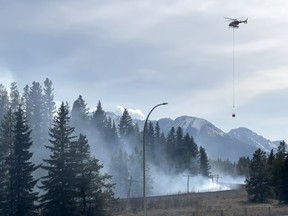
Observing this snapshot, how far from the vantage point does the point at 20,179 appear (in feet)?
205

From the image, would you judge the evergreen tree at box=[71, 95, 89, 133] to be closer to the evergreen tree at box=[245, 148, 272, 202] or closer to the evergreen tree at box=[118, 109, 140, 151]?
the evergreen tree at box=[118, 109, 140, 151]

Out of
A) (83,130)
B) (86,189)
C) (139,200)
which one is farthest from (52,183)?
(83,130)

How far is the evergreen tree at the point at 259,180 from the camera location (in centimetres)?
7456

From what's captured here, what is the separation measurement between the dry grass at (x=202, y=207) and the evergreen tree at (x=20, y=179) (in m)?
8.29

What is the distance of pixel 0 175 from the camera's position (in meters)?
63.7

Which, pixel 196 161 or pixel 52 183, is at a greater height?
pixel 196 161

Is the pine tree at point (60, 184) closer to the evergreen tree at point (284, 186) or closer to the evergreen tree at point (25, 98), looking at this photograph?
the evergreen tree at point (284, 186)

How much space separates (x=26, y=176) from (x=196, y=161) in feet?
268

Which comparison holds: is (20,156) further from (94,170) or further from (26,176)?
(94,170)

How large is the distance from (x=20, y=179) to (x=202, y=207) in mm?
18067

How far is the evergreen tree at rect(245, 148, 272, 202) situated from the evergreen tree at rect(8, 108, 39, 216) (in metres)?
25.6

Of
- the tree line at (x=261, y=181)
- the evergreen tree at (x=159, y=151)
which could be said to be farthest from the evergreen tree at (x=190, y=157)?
the tree line at (x=261, y=181)

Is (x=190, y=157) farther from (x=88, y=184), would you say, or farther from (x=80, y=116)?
(x=88, y=184)

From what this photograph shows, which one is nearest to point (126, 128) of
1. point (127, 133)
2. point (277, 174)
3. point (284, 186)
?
point (127, 133)
